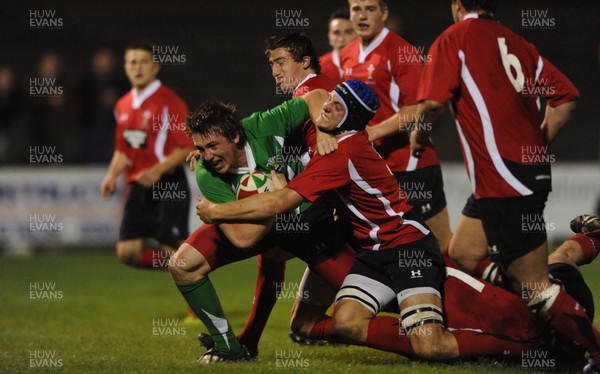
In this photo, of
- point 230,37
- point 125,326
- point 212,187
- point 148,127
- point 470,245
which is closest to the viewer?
point 212,187

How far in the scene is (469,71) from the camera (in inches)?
233

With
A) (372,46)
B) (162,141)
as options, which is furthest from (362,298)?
(162,141)

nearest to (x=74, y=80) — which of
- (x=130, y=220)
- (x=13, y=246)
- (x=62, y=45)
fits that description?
(x=62, y=45)

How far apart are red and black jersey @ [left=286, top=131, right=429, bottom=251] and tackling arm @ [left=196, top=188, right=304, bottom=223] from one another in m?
0.07

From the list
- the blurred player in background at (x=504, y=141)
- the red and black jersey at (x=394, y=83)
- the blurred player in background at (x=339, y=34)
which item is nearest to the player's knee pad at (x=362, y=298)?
the blurred player in background at (x=504, y=141)

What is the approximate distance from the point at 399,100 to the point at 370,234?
1885mm

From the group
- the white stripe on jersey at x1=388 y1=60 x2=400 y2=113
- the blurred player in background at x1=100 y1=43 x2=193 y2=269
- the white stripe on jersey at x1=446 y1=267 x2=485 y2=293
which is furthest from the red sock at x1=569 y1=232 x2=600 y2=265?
the blurred player in background at x1=100 y1=43 x2=193 y2=269

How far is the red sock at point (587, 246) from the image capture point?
6.62 m

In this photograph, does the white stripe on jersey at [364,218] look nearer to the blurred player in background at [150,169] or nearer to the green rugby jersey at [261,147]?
the green rugby jersey at [261,147]

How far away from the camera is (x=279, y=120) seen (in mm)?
6406

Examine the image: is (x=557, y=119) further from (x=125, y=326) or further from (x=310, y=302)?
(x=125, y=326)

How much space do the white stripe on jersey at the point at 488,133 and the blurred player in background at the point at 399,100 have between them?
172 cm

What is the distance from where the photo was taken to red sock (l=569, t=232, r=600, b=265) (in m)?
6.62

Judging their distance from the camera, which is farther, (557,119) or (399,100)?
(399,100)
